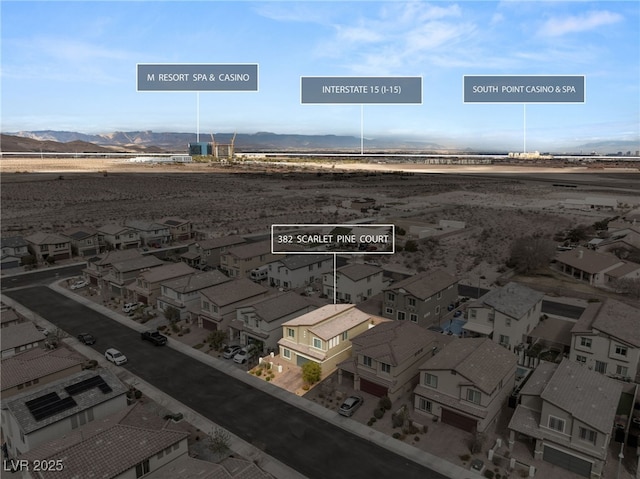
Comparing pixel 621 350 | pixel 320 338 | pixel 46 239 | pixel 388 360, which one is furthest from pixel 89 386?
pixel 46 239

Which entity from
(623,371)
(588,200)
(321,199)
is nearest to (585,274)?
(623,371)

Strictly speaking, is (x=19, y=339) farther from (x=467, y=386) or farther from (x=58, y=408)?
(x=467, y=386)

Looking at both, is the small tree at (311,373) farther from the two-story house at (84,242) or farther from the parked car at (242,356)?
the two-story house at (84,242)

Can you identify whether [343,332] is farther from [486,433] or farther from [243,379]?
[486,433]

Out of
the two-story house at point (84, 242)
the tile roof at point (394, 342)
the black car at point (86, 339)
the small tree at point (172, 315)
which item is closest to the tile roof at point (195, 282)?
the small tree at point (172, 315)

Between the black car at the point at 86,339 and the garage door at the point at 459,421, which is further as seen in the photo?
the black car at the point at 86,339

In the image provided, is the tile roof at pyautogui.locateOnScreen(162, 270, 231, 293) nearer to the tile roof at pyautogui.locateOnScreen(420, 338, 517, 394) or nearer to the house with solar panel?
the house with solar panel

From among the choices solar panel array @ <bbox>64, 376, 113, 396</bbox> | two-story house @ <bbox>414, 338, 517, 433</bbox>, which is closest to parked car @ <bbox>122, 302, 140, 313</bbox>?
solar panel array @ <bbox>64, 376, 113, 396</bbox>

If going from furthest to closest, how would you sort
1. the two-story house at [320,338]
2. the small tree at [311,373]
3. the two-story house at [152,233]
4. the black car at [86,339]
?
the two-story house at [152,233] → the black car at [86,339] → the two-story house at [320,338] → the small tree at [311,373]
